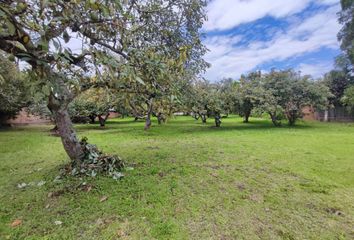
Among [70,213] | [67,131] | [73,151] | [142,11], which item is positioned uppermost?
[142,11]

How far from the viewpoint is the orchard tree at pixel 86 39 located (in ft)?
4.89

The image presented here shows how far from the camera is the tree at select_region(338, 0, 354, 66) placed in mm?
14486

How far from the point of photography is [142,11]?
3.89 meters

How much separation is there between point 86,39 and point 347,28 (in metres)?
18.1

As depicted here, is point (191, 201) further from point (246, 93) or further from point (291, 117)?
point (291, 117)

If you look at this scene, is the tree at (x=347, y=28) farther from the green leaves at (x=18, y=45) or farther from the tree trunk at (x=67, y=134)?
the green leaves at (x=18, y=45)

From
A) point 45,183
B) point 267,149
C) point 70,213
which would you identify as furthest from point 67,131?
point 267,149

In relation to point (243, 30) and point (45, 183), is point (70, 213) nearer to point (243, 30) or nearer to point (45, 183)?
point (45, 183)

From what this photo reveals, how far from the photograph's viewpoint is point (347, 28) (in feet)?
50.5

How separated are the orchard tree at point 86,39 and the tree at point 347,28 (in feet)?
46.7

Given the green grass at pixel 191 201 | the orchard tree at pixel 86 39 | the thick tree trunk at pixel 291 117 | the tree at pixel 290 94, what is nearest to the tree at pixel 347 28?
the tree at pixel 290 94

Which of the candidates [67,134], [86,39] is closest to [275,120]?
[67,134]

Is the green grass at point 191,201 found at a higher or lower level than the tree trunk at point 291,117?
lower

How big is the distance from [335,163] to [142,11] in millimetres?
4521
